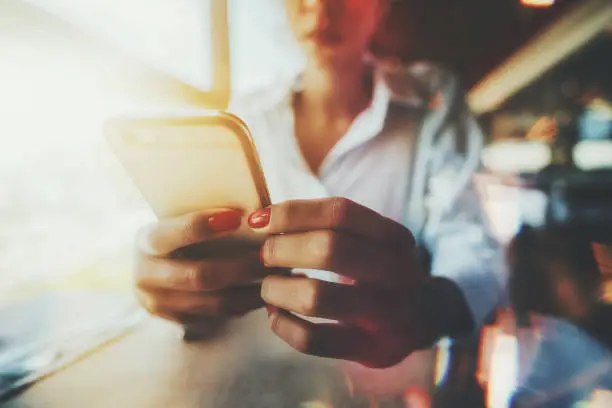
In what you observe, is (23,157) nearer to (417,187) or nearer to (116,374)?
(116,374)

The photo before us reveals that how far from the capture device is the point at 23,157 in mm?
566

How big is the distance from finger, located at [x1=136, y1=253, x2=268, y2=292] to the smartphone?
0.09ft

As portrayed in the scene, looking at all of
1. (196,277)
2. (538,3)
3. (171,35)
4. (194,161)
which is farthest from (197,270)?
(538,3)

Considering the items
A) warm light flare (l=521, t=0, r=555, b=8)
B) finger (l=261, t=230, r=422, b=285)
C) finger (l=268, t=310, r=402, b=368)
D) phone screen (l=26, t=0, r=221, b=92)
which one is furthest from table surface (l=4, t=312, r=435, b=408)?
warm light flare (l=521, t=0, r=555, b=8)

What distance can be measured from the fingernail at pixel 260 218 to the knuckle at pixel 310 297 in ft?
0.23

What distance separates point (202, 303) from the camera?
506 millimetres

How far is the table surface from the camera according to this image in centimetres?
47

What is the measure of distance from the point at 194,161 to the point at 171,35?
189 millimetres

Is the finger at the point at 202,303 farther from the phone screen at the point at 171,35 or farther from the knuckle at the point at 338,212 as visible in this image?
the phone screen at the point at 171,35

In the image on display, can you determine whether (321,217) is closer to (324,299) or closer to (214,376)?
(324,299)

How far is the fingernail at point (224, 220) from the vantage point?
0.47m

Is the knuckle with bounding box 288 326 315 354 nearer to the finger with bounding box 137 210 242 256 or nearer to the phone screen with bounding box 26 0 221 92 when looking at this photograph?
the finger with bounding box 137 210 242 256

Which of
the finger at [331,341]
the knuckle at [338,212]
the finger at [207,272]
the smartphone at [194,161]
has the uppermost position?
the smartphone at [194,161]

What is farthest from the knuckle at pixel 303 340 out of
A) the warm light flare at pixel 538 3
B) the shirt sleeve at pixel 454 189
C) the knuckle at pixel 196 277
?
the warm light flare at pixel 538 3
